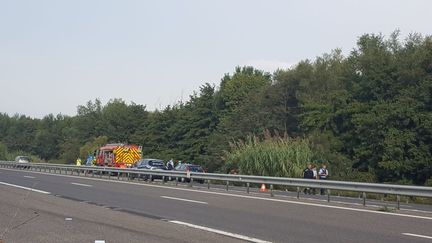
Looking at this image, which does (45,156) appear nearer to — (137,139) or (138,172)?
(137,139)

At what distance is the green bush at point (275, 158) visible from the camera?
124ft

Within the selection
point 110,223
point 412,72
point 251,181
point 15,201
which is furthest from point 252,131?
point 110,223

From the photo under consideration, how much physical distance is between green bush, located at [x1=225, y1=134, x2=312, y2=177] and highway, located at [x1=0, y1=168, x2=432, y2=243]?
14.8 m

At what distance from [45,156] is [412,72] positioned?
4291 inches

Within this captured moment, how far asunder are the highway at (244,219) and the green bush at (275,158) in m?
14.8

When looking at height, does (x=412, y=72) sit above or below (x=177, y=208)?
above

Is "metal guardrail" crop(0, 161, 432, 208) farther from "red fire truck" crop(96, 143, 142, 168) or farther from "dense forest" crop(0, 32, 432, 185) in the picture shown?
"dense forest" crop(0, 32, 432, 185)

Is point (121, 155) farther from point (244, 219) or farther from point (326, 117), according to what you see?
point (244, 219)

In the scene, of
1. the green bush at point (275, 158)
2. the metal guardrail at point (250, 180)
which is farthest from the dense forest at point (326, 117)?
the metal guardrail at point (250, 180)

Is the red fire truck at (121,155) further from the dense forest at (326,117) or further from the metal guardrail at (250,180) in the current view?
the dense forest at (326,117)

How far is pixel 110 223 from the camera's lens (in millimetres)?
14453

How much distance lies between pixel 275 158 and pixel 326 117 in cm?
1725

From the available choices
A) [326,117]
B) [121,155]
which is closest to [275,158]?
[326,117]

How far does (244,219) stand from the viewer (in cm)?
1570
